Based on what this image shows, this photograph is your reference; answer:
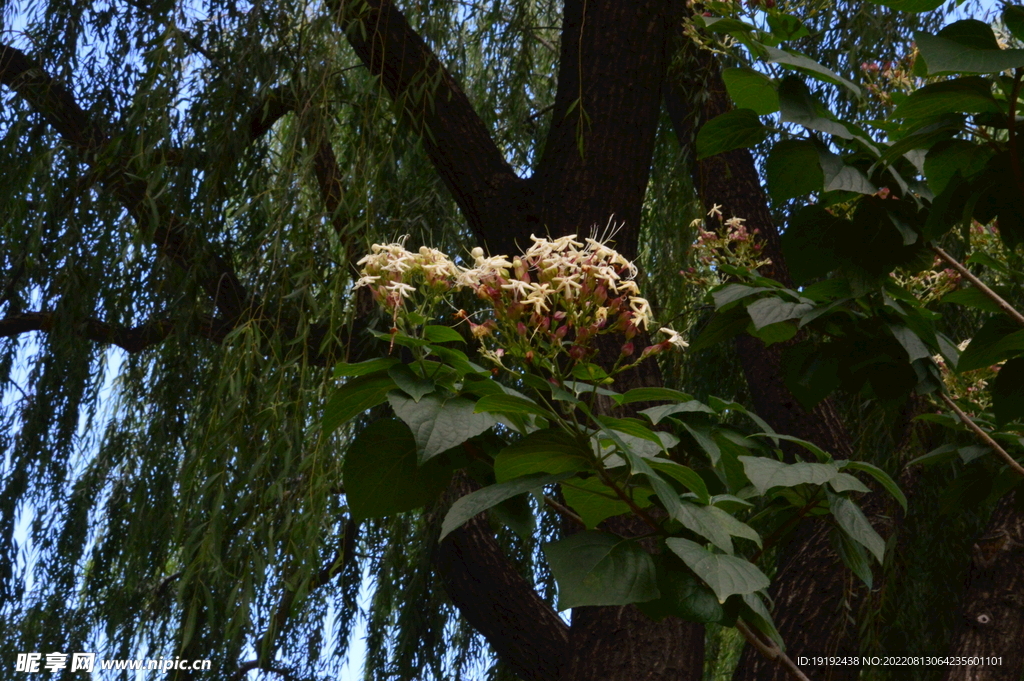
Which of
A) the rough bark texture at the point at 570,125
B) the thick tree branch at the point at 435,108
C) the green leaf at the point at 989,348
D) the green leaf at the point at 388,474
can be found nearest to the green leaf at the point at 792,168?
the green leaf at the point at 989,348

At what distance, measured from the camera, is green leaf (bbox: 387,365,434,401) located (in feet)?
2.87

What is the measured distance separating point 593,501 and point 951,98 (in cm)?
57

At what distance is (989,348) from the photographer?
1318 millimetres

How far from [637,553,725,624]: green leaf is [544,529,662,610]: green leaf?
0.17 feet

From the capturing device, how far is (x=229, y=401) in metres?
1.76

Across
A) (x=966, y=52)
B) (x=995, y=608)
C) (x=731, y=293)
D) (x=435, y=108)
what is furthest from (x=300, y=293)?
(x=995, y=608)

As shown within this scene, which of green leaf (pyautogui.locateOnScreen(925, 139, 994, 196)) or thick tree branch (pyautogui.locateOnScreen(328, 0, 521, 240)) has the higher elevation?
thick tree branch (pyautogui.locateOnScreen(328, 0, 521, 240))

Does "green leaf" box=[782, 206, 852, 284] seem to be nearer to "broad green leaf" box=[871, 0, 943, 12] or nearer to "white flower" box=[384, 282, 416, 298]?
"broad green leaf" box=[871, 0, 943, 12]

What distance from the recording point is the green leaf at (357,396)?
92 cm

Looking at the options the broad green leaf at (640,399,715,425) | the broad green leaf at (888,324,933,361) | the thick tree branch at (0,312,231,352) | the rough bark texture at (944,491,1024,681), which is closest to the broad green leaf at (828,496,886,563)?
the broad green leaf at (640,399,715,425)

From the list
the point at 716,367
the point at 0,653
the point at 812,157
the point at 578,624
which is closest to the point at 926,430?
the point at 716,367

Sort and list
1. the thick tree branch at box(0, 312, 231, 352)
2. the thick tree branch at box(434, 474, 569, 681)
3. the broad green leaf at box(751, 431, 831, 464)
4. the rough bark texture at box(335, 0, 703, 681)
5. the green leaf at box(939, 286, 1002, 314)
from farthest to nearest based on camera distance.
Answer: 1. the thick tree branch at box(0, 312, 231, 352)
2. the thick tree branch at box(434, 474, 569, 681)
3. the rough bark texture at box(335, 0, 703, 681)
4. the green leaf at box(939, 286, 1002, 314)
5. the broad green leaf at box(751, 431, 831, 464)

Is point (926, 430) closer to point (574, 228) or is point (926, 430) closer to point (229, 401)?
point (574, 228)

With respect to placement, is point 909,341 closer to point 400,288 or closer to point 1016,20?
point 1016,20
